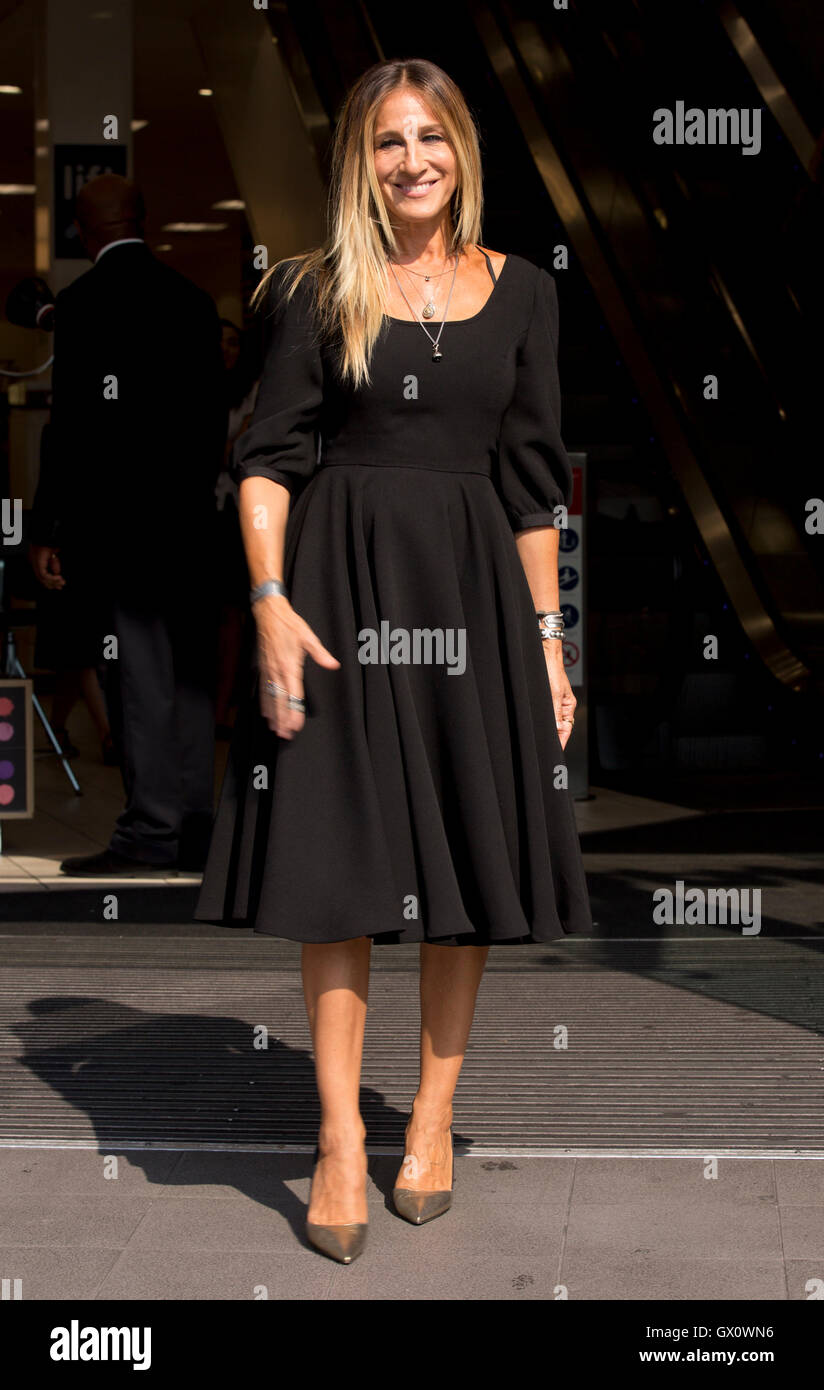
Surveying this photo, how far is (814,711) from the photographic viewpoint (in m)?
→ 7.13

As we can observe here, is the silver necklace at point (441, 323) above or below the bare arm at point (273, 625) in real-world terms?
above

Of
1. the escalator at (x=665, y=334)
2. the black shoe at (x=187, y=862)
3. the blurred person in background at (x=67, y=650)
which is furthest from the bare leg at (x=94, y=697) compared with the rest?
the black shoe at (x=187, y=862)

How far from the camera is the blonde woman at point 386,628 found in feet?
7.67

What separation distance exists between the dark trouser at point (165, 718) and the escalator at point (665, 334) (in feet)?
9.25

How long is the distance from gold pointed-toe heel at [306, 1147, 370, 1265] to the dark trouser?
9.30ft

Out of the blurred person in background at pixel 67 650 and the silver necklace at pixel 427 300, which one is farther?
the blurred person in background at pixel 67 650

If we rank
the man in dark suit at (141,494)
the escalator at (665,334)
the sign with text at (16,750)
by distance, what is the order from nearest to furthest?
the man in dark suit at (141,494) → the sign with text at (16,750) → the escalator at (665,334)

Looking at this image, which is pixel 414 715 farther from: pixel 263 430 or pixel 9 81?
pixel 9 81

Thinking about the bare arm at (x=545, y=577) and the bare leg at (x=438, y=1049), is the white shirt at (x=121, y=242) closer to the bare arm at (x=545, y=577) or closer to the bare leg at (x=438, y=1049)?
the bare arm at (x=545, y=577)

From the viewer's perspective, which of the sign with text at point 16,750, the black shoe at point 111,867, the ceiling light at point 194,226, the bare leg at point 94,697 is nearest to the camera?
the black shoe at point 111,867

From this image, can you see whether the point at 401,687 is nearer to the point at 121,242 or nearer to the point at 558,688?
the point at 558,688

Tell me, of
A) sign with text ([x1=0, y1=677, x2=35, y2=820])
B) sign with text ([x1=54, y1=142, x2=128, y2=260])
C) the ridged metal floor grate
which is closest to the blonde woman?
the ridged metal floor grate

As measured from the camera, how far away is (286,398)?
2.42 m
